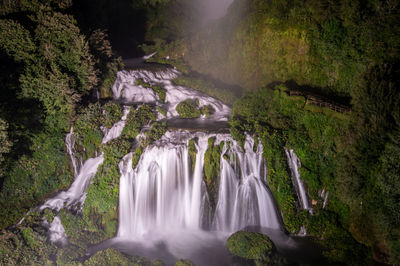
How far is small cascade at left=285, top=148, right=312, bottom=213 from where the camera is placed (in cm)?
1280

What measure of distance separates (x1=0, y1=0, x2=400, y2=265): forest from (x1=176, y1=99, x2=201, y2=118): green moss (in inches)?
3.0

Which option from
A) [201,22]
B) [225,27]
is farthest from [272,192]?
Result: [201,22]

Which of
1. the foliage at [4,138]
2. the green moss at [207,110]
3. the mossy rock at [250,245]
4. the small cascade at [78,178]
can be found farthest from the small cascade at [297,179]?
the foliage at [4,138]

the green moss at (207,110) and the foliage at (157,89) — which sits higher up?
the foliage at (157,89)

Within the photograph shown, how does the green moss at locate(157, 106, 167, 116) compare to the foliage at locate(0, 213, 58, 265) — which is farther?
the green moss at locate(157, 106, 167, 116)

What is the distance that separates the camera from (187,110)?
16.7m

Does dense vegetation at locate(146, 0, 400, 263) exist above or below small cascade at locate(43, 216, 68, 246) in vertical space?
above

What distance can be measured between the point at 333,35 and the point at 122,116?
1302cm

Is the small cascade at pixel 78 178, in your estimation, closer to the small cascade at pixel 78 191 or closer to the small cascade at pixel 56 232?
the small cascade at pixel 78 191

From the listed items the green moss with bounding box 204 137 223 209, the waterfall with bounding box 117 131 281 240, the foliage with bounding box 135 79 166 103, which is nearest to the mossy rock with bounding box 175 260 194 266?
the waterfall with bounding box 117 131 281 240

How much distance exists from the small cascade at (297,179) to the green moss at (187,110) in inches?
259

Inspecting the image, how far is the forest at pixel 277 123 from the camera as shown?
1031 cm

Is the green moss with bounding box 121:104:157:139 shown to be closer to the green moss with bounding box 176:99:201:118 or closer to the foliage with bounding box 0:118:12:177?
the green moss with bounding box 176:99:201:118

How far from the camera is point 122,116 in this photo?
49.6 ft
